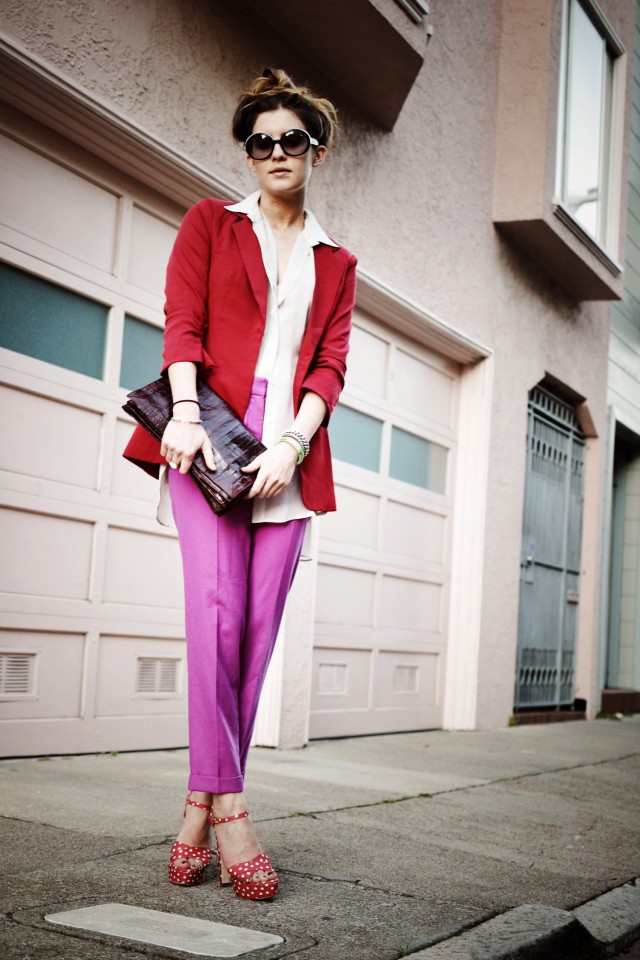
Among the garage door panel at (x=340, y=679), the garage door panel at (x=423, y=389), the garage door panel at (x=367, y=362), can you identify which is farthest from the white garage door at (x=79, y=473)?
the garage door panel at (x=423, y=389)

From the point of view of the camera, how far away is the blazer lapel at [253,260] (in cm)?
274

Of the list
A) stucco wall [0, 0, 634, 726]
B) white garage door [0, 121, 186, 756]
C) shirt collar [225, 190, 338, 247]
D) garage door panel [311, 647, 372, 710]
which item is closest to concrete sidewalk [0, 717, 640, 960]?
white garage door [0, 121, 186, 756]

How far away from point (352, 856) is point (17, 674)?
191cm

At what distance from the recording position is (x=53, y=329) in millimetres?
4695

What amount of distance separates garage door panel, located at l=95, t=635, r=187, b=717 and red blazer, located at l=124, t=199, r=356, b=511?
2409 mm

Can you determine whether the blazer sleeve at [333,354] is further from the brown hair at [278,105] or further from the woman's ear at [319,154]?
the brown hair at [278,105]

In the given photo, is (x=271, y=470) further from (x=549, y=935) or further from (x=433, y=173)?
(x=433, y=173)

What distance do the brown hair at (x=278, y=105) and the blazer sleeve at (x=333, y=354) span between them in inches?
14.2

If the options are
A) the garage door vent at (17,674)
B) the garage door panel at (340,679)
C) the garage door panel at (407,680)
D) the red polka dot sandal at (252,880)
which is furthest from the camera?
the garage door panel at (407,680)

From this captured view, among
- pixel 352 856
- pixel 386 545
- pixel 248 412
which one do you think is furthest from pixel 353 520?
pixel 248 412

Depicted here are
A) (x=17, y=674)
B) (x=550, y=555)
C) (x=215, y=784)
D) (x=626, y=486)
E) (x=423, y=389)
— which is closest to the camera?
(x=215, y=784)

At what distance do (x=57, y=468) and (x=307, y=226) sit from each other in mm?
2170

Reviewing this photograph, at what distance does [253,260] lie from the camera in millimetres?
2760

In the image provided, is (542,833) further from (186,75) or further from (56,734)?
(186,75)
